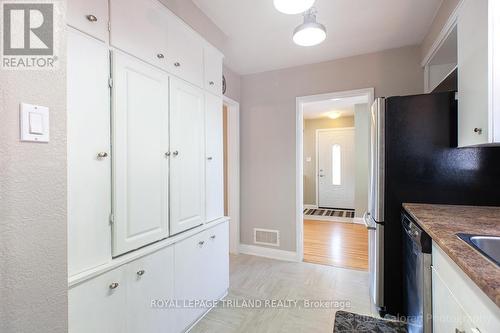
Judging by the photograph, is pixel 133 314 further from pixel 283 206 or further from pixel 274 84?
pixel 274 84

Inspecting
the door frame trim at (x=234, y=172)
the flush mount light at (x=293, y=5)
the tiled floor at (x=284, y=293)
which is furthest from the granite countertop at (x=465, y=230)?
the door frame trim at (x=234, y=172)

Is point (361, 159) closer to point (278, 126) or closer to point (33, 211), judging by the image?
point (278, 126)

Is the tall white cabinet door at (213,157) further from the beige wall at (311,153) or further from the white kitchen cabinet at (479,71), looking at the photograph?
the beige wall at (311,153)

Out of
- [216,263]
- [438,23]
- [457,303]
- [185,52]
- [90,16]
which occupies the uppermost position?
[438,23]

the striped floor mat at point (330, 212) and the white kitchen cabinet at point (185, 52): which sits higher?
the white kitchen cabinet at point (185, 52)

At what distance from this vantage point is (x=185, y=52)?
179cm

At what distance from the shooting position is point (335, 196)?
6.39m

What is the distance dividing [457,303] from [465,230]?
417 mm

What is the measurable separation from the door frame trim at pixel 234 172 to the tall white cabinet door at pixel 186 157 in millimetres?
1411

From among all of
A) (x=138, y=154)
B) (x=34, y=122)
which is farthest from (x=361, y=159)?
(x=34, y=122)

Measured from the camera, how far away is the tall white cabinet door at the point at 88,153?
3.51ft

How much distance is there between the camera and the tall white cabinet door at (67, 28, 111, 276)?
1068mm

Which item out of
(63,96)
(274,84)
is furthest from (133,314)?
(274,84)

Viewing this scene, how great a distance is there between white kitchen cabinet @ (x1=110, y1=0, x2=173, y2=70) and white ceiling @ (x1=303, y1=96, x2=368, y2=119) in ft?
11.4
